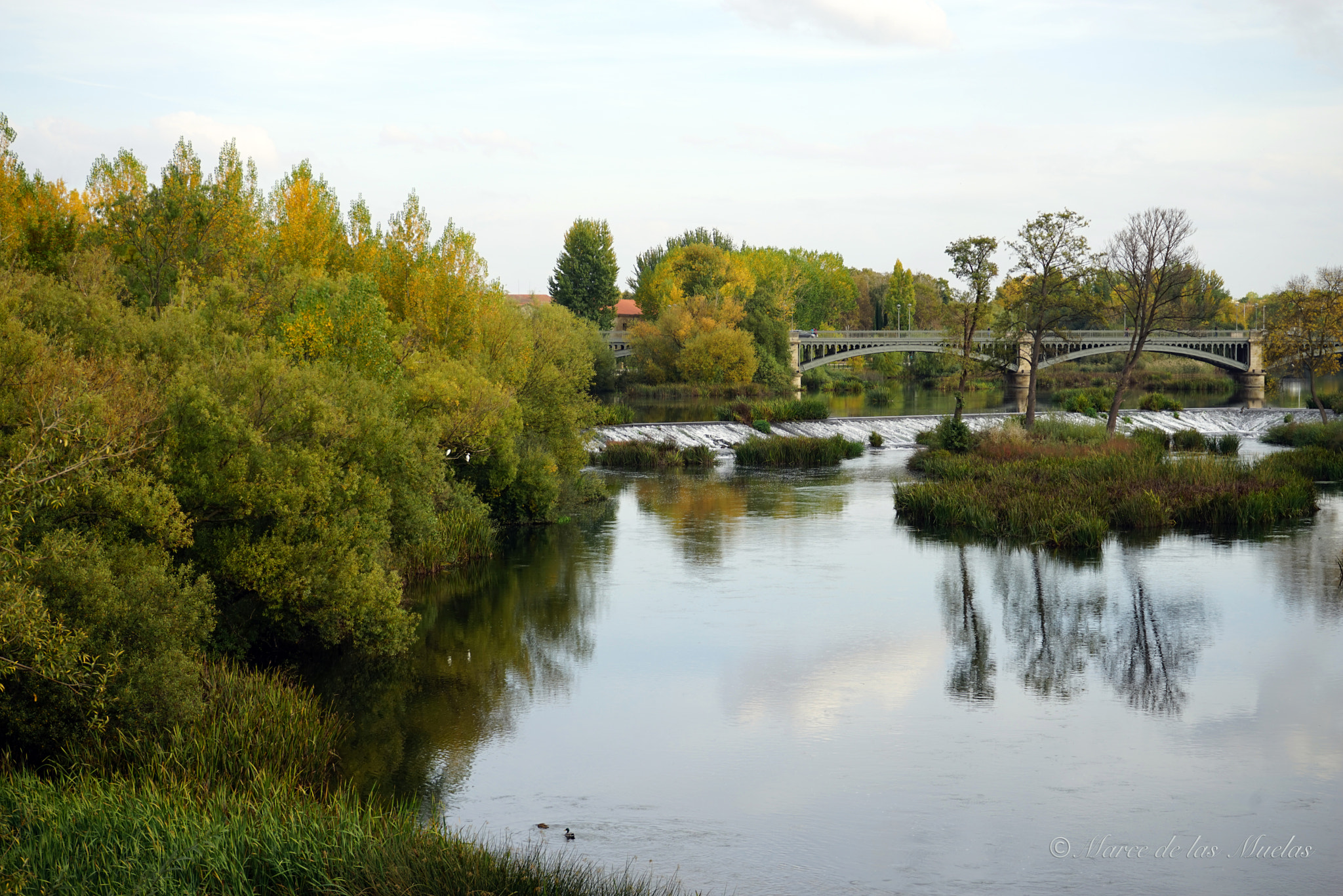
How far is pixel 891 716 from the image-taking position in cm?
1563

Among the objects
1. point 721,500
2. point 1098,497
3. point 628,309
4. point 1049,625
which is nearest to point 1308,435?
point 1098,497

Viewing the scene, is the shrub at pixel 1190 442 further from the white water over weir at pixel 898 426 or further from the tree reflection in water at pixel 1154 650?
the tree reflection in water at pixel 1154 650

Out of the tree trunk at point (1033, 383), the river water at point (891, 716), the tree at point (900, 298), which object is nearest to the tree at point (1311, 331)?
the tree trunk at point (1033, 383)

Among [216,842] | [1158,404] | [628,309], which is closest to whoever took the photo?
[216,842]

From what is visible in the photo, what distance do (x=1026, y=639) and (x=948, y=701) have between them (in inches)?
161

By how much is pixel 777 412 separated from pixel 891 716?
3849 cm

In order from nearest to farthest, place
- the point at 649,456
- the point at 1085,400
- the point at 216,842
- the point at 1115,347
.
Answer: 1. the point at 216,842
2. the point at 649,456
3. the point at 1085,400
4. the point at 1115,347

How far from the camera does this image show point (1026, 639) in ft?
64.6

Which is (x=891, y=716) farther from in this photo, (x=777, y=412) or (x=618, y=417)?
(x=777, y=412)

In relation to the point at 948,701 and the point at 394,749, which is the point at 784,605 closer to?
the point at 948,701

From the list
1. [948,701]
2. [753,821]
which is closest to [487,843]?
[753,821]

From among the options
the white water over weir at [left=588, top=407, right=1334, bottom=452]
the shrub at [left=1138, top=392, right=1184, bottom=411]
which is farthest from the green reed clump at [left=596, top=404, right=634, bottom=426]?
the shrub at [left=1138, top=392, right=1184, bottom=411]

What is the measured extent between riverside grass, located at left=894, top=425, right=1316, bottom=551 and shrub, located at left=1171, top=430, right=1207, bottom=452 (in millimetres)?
8634
